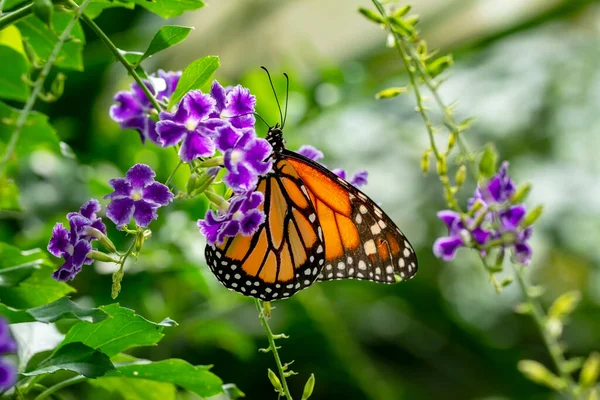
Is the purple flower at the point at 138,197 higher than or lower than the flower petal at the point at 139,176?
lower

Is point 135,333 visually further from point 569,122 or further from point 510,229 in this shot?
point 569,122

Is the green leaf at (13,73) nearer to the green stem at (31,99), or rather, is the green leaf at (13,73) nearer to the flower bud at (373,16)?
the green stem at (31,99)

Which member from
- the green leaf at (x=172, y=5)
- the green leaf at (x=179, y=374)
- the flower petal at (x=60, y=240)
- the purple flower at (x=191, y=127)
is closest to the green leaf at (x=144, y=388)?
the green leaf at (x=179, y=374)

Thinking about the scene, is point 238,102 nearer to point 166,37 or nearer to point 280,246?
point 166,37

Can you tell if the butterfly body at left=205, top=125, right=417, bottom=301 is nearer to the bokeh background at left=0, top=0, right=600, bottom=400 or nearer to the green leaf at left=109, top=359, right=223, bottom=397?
the green leaf at left=109, top=359, right=223, bottom=397

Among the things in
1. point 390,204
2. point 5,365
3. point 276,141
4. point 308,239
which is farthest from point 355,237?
point 390,204

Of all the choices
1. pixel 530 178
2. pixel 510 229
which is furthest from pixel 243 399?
pixel 510 229

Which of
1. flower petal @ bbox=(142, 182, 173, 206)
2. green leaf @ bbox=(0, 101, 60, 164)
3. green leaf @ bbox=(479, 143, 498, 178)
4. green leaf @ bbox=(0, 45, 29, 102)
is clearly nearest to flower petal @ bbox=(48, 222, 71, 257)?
flower petal @ bbox=(142, 182, 173, 206)
